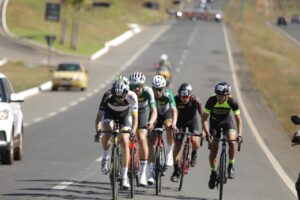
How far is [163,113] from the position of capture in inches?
607

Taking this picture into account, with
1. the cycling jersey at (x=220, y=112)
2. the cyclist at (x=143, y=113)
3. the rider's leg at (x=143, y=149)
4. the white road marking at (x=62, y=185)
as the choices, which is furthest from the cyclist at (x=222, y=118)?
the white road marking at (x=62, y=185)

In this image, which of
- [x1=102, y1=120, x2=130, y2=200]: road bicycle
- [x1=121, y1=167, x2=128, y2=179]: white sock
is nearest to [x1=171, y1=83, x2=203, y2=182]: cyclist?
[x1=121, y1=167, x2=128, y2=179]: white sock

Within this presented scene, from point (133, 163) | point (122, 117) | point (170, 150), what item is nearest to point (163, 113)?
point (170, 150)

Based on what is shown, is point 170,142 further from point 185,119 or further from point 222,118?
point 222,118

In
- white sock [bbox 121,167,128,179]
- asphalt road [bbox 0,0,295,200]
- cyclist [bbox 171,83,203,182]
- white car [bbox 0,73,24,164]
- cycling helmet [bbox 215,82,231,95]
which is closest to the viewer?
white sock [bbox 121,167,128,179]

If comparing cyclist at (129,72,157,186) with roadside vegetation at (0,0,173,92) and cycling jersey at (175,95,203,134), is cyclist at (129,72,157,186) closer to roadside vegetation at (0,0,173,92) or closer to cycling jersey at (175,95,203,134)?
cycling jersey at (175,95,203,134)

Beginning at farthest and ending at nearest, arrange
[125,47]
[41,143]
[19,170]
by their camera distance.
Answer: [125,47], [41,143], [19,170]

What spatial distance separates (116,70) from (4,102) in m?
45.2

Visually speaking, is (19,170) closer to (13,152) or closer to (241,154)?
(13,152)

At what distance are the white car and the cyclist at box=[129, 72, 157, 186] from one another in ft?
12.9

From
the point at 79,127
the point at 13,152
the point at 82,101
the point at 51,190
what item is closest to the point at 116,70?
the point at 82,101

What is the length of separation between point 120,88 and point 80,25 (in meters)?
81.2

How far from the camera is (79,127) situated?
29.9 meters

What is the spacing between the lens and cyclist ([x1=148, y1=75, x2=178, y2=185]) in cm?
1488
